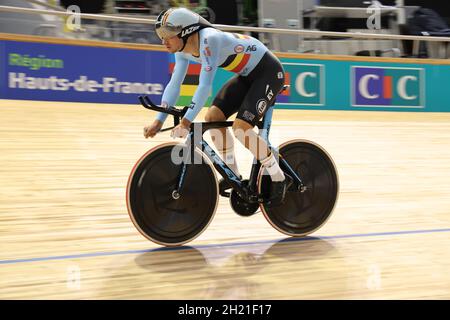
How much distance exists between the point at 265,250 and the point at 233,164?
1.58 ft

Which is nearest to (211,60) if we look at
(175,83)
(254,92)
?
(175,83)

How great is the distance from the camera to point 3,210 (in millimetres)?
4094

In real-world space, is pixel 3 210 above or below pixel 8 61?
below

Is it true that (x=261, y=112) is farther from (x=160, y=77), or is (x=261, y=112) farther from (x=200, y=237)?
(x=160, y=77)

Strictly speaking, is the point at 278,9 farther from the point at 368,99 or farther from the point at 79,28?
the point at 79,28

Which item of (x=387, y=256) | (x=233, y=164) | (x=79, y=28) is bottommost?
(x=387, y=256)

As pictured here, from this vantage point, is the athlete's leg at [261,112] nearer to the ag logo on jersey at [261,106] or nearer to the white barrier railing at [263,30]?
the ag logo on jersey at [261,106]

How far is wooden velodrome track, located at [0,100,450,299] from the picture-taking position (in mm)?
2818

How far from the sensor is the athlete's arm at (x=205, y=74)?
300 cm

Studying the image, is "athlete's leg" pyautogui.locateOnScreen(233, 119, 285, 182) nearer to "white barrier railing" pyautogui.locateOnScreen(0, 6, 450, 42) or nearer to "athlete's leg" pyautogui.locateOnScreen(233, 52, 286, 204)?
"athlete's leg" pyautogui.locateOnScreen(233, 52, 286, 204)

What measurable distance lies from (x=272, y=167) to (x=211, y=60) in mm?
684

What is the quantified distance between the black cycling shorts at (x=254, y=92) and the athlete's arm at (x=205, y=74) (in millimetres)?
343
